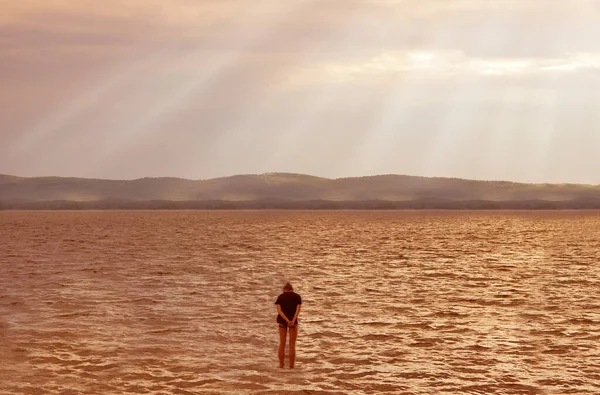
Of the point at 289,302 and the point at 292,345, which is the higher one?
the point at 289,302

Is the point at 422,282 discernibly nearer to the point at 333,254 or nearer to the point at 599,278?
the point at 599,278

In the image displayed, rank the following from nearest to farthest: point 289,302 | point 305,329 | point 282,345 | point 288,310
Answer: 1. point 289,302
2. point 288,310
3. point 282,345
4. point 305,329

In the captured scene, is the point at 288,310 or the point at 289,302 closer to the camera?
the point at 289,302

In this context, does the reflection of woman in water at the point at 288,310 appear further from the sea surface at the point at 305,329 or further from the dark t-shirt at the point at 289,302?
the sea surface at the point at 305,329

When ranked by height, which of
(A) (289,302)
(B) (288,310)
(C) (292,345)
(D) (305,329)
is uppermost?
(A) (289,302)

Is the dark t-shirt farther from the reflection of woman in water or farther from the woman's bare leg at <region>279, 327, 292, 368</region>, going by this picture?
the woman's bare leg at <region>279, 327, 292, 368</region>

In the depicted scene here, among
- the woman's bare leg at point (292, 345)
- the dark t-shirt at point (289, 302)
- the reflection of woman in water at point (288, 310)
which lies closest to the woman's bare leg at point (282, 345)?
the reflection of woman in water at point (288, 310)

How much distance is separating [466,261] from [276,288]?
763 inches

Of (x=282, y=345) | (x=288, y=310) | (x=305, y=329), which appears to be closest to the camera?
(x=288, y=310)

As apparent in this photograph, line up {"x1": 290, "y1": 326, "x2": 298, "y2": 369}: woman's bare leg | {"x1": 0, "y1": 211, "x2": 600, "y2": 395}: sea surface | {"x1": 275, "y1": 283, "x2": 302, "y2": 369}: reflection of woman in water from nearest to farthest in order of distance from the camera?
1. {"x1": 0, "y1": 211, "x2": 600, "y2": 395}: sea surface
2. {"x1": 275, "y1": 283, "x2": 302, "y2": 369}: reflection of woman in water
3. {"x1": 290, "y1": 326, "x2": 298, "y2": 369}: woman's bare leg

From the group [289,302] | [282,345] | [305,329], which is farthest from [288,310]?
[305,329]

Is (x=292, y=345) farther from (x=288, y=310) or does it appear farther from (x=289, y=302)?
(x=289, y=302)

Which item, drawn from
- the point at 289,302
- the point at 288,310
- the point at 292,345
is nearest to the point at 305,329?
the point at 292,345

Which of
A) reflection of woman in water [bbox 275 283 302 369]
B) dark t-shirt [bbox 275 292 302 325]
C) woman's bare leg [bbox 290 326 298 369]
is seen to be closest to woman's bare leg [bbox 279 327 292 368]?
reflection of woman in water [bbox 275 283 302 369]
